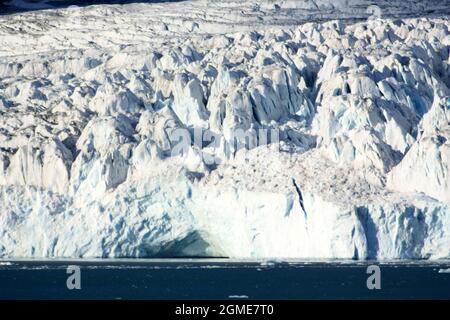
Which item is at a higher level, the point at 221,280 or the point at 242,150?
the point at 242,150

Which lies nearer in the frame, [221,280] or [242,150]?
[221,280]

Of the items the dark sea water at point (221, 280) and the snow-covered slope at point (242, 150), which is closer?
the dark sea water at point (221, 280)

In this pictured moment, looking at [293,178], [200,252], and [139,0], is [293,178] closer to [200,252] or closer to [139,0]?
[200,252]

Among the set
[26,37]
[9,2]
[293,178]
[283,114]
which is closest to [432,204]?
[293,178]

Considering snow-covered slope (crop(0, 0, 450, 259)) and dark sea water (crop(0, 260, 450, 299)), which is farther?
snow-covered slope (crop(0, 0, 450, 259))

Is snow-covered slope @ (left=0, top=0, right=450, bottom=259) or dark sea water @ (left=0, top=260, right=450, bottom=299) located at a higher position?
snow-covered slope @ (left=0, top=0, right=450, bottom=259)
